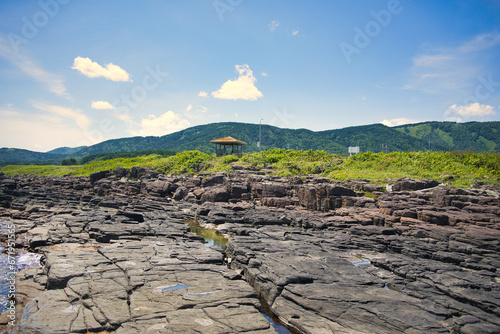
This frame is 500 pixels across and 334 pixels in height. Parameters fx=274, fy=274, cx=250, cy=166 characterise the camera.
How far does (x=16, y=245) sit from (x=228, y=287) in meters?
13.4

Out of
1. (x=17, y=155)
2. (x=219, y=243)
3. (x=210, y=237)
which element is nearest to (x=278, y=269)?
(x=219, y=243)

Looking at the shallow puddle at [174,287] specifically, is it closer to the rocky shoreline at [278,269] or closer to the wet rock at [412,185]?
the rocky shoreline at [278,269]

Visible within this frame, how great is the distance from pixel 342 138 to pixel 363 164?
10602 centimetres

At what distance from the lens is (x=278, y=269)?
13070mm

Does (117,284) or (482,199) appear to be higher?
(482,199)

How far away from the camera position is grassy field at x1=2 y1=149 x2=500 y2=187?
3475 cm

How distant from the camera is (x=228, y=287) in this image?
11211 mm

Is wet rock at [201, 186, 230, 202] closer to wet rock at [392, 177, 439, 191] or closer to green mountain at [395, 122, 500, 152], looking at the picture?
wet rock at [392, 177, 439, 191]

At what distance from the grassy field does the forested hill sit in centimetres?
6023

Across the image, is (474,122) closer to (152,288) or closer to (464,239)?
(464,239)

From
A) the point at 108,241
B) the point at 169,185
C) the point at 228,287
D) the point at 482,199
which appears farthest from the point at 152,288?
the point at 169,185

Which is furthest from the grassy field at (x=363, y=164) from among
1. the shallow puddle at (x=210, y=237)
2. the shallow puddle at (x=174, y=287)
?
the shallow puddle at (x=174, y=287)

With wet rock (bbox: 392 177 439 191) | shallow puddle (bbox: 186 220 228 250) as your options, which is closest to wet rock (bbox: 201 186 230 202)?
shallow puddle (bbox: 186 220 228 250)

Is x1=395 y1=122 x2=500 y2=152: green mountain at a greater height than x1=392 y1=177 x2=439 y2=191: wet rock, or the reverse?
x1=395 y1=122 x2=500 y2=152: green mountain
